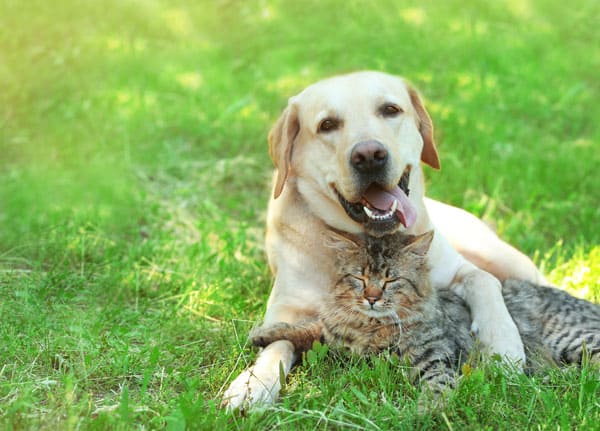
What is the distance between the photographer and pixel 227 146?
6.46 m

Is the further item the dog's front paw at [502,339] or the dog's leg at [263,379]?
the dog's front paw at [502,339]

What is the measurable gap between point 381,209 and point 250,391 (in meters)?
1.06

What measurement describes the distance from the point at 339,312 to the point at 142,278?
61.0 inches

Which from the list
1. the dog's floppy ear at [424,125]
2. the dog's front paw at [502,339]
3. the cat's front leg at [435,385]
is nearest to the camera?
the cat's front leg at [435,385]

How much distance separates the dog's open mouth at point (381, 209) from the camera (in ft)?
11.2

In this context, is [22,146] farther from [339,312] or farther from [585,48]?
[585,48]

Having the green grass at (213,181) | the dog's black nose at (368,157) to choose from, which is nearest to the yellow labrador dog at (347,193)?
the dog's black nose at (368,157)

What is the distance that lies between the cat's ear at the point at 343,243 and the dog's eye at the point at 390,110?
66 cm

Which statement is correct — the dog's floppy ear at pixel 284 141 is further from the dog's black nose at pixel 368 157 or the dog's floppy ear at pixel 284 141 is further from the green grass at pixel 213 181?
the green grass at pixel 213 181

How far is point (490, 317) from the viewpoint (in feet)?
11.4

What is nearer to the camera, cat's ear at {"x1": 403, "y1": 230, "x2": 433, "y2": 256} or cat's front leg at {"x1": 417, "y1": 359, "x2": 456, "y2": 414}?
cat's front leg at {"x1": 417, "y1": 359, "x2": 456, "y2": 414}

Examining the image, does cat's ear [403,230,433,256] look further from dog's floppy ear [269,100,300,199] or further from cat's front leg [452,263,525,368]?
dog's floppy ear [269,100,300,199]

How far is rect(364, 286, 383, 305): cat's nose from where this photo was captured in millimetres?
3193

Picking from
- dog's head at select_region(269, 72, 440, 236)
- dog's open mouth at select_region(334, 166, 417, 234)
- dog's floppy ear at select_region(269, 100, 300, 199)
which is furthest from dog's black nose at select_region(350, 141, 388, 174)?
dog's floppy ear at select_region(269, 100, 300, 199)
